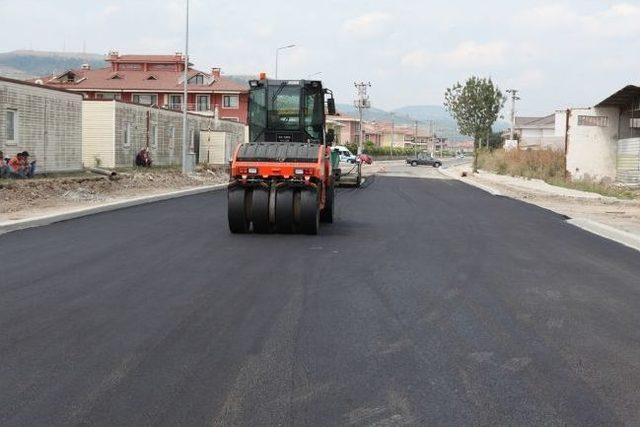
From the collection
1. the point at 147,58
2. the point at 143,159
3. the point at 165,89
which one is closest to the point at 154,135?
the point at 143,159

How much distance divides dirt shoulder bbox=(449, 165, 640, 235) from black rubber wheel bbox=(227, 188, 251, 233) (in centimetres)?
821

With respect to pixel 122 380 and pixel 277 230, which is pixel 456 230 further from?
pixel 122 380

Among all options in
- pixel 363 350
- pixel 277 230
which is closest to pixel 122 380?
pixel 363 350

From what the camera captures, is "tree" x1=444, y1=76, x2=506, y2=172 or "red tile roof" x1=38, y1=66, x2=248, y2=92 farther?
"red tile roof" x1=38, y1=66, x2=248, y2=92

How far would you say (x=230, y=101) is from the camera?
8156cm

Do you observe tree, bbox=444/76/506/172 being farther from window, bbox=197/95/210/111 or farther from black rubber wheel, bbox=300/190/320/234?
black rubber wheel, bbox=300/190/320/234

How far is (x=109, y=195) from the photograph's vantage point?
2430cm

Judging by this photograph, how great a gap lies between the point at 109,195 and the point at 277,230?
11116 mm

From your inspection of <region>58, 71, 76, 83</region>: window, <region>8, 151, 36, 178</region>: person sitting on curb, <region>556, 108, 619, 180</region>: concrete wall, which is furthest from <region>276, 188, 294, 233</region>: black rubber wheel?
<region>58, 71, 76, 83</region>: window

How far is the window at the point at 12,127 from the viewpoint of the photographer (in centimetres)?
2681

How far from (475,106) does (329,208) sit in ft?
157

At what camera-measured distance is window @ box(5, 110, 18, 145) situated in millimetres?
26812

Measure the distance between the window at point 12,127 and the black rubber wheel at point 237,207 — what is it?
15.5 meters

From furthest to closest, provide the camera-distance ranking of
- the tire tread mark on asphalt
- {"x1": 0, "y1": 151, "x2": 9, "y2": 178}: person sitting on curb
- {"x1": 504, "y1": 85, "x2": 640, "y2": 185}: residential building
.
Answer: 1. {"x1": 504, "y1": 85, "x2": 640, "y2": 185}: residential building
2. {"x1": 0, "y1": 151, "x2": 9, "y2": 178}: person sitting on curb
3. the tire tread mark on asphalt
